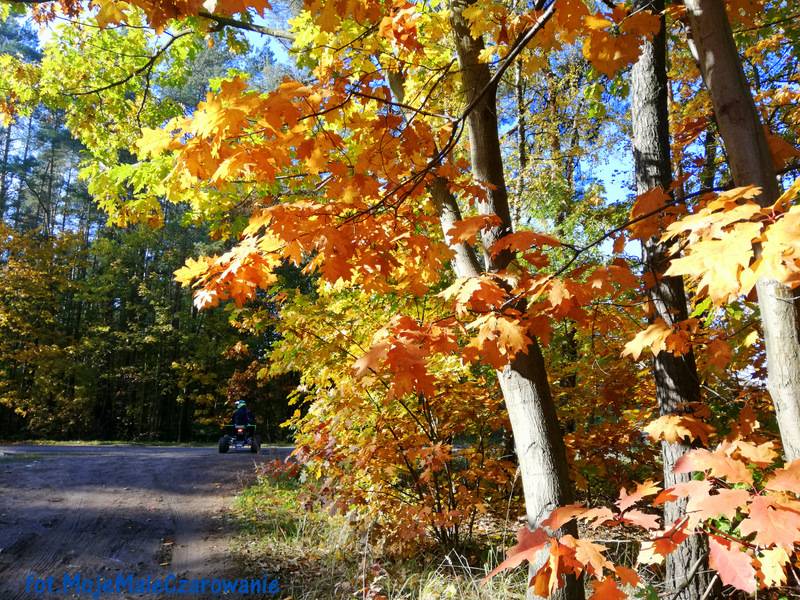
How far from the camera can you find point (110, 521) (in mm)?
5516

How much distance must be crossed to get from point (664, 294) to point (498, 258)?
1.20 meters

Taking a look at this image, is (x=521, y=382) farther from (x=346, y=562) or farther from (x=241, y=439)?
(x=241, y=439)

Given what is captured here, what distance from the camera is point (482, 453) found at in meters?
4.64

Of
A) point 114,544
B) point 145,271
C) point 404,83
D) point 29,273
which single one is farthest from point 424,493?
point 145,271

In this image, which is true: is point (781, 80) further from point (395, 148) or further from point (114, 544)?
point (114, 544)

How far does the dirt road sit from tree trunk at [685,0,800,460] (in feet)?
13.8

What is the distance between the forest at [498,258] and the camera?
156cm

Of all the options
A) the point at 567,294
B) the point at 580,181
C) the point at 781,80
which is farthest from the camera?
the point at 580,181

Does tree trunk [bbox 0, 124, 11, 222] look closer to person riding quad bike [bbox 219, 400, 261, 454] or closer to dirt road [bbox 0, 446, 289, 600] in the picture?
person riding quad bike [bbox 219, 400, 261, 454]

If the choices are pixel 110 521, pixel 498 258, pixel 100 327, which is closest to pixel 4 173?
pixel 100 327

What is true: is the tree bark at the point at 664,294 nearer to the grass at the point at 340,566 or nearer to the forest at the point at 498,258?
the forest at the point at 498,258

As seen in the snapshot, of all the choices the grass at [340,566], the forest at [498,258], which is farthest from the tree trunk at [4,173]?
the grass at [340,566]

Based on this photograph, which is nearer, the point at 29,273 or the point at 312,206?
the point at 312,206

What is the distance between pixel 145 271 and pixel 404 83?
73.6 feet
